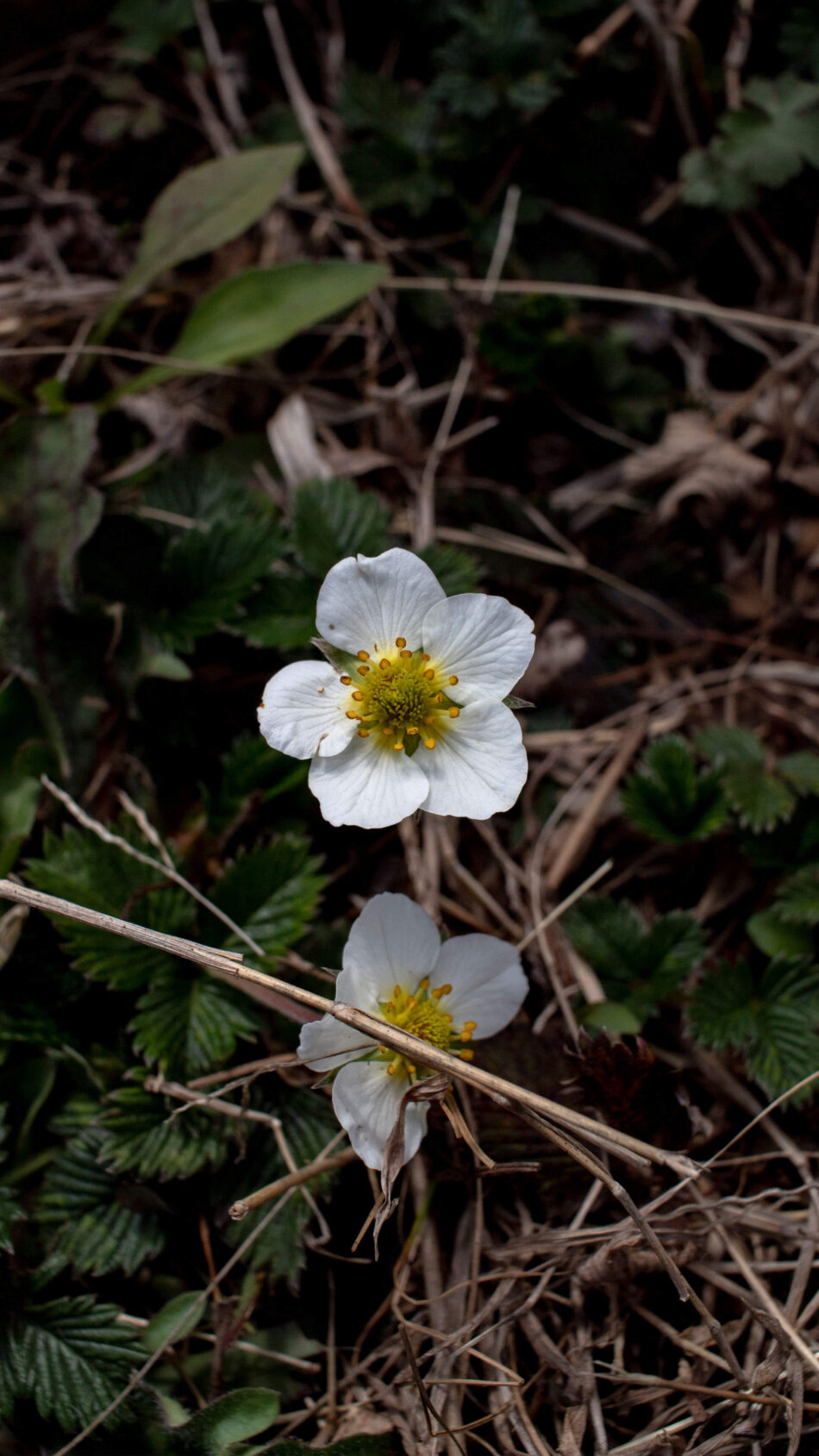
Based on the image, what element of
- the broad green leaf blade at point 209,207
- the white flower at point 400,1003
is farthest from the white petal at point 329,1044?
the broad green leaf blade at point 209,207

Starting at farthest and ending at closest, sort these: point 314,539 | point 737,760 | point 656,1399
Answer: point 737,760 → point 314,539 → point 656,1399

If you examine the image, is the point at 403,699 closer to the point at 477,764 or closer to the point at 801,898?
the point at 477,764

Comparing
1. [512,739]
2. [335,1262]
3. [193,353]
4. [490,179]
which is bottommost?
[335,1262]

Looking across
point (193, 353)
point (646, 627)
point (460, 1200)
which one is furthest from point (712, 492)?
point (460, 1200)

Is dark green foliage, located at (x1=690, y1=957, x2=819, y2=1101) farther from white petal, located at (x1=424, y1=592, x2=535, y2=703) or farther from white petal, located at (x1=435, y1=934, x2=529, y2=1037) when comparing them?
white petal, located at (x1=424, y1=592, x2=535, y2=703)

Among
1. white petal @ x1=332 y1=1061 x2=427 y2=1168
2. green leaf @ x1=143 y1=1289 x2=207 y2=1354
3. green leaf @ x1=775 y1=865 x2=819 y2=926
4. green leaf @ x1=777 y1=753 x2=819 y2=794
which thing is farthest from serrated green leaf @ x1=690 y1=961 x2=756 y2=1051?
green leaf @ x1=143 y1=1289 x2=207 y2=1354

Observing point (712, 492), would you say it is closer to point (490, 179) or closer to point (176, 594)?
point (490, 179)

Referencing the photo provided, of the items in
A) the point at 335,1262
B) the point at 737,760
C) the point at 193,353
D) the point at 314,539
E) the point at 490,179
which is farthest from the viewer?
the point at 490,179
